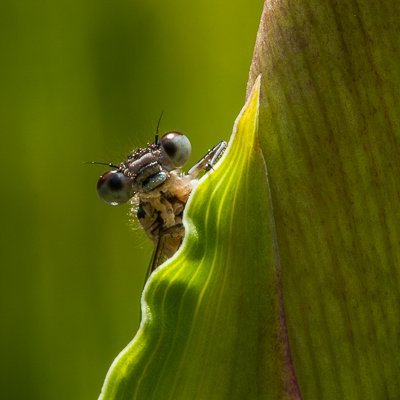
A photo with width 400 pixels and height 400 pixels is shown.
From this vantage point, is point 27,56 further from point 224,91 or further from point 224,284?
point 224,284

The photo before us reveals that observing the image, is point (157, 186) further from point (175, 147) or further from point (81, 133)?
point (81, 133)

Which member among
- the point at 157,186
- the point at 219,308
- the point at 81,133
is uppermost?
the point at 81,133

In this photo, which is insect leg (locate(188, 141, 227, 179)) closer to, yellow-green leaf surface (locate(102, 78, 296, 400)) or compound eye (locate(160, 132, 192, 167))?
compound eye (locate(160, 132, 192, 167))

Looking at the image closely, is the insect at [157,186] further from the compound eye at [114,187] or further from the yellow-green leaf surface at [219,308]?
the yellow-green leaf surface at [219,308]

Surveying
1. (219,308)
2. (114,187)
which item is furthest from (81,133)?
(219,308)

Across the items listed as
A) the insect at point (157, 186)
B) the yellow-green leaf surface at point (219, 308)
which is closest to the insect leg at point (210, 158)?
the insect at point (157, 186)

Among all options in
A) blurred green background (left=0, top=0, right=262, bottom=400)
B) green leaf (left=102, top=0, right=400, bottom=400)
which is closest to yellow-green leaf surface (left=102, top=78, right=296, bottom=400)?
green leaf (left=102, top=0, right=400, bottom=400)

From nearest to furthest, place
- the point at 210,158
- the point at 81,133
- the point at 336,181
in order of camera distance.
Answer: the point at 336,181 → the point at 210,158 → the point at 81,133
